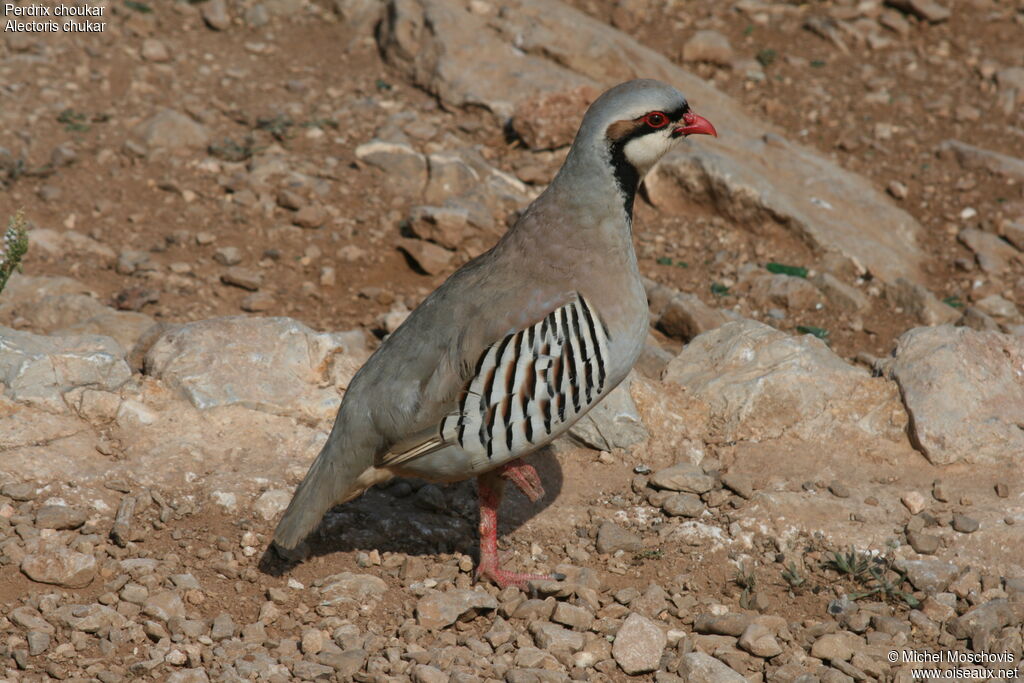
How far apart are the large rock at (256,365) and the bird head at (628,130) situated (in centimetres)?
186

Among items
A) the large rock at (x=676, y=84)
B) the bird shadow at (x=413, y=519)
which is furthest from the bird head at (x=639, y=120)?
the large rock at (x=676, y=84)

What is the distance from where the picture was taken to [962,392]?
218 inches

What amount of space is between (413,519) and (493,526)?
0.56 m

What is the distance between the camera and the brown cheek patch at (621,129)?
4570 millimetres

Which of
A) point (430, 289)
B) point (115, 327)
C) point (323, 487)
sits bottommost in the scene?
point (430, 289)

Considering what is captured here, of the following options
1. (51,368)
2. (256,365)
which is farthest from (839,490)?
(51,368)

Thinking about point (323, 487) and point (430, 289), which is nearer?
point (323, 487)

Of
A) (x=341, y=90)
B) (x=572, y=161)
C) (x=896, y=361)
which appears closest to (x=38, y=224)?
(x=341, y=90)

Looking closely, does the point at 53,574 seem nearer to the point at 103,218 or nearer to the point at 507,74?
the point at 103,218

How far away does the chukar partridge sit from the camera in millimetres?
4445

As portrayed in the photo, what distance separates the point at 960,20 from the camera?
11.0 m

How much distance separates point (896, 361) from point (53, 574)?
13.8 feet

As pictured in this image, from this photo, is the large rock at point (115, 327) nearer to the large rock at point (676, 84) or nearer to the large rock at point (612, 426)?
the large rock at point (612, 426)

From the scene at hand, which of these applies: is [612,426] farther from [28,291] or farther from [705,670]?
[28,291]
